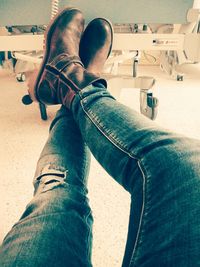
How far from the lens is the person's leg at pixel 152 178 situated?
29 centimetres

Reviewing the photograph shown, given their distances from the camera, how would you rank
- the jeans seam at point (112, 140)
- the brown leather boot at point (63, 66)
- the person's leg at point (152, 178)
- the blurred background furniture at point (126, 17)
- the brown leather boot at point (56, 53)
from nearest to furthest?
the person's leg at point (152, 178) → the jeans seam at point (112, 140) → the brown leather boot at point (63, 66) → the brown leather boot at point (56, 53) → the blurred background furniture at point (126, 17)

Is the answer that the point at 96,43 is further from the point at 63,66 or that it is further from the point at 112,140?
the point at 112,140

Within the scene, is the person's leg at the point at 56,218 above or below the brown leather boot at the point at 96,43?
below

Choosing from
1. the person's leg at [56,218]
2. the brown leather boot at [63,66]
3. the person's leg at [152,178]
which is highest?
the brown leather boot at [63,66]

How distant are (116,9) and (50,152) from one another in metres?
0.74

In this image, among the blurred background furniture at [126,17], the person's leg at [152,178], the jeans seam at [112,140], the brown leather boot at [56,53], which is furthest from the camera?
the blurred background furniture at [126,17]

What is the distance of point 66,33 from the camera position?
0.95 m

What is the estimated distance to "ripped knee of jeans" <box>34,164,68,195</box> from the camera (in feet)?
1.59

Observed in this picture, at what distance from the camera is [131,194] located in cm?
43

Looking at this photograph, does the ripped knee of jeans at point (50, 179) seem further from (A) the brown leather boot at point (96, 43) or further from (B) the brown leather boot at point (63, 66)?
(A) the brown leather boot at point (96, 43)

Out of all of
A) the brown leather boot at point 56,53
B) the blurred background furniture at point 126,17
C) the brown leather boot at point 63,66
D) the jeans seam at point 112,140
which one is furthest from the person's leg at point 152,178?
the blurred background furniture at point 126,17

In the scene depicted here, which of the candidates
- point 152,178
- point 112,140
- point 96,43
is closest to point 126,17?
point 96,43

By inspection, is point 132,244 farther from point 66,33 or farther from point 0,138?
point 0,138

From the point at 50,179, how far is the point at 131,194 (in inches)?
6.4
